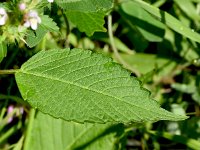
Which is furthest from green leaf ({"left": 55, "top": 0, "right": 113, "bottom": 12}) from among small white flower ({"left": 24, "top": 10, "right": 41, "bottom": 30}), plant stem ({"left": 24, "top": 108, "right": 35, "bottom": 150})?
plant stem ({"left": 24, "top": 108, "right": 35, "bottom": 150})

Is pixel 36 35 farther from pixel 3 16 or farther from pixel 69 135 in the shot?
pixel 69 135

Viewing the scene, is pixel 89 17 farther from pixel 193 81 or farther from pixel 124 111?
pixel 193 81

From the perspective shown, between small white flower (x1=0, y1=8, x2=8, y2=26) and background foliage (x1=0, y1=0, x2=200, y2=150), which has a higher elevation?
small white flower (x1=0, y1=8, x2=8, y2=26)

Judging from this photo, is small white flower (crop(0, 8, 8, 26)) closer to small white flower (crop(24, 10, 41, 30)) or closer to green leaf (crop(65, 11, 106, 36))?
small white flower (crop(24, 10, 41, 30))

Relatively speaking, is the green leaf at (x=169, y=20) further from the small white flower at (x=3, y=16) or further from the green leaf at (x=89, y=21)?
the small white flower at (x=3, y=16)

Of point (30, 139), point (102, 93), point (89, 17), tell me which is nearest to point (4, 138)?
point (30, 139)

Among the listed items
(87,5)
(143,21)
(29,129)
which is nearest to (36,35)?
(87,5)

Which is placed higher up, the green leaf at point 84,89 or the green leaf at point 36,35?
the green leaf at point 36,35

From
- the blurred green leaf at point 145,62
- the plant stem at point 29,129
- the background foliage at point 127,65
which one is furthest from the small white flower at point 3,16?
the blurred green leaf at point 145,62

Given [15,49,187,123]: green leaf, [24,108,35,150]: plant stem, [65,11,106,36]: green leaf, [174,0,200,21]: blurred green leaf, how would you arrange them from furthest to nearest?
[174,0,200,21]: blurred green leaf < [24,108,35,150]: plant stem < [65,11,106,36]: green leaf < [15,49,187,123]: green leaf
